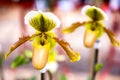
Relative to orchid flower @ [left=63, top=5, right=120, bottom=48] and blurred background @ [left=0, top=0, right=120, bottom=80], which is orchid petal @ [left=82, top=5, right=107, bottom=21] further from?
blurred background @ [left=0, top=0, right=120, bottom=80]

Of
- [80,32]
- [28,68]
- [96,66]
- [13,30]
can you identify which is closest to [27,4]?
[13,30]

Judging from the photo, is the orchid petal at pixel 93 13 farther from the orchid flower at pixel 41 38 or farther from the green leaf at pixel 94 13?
the orchid flower at pixel 41 38

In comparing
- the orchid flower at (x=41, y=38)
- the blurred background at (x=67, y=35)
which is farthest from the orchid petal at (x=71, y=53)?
the blurred background at (x=67, y=35)

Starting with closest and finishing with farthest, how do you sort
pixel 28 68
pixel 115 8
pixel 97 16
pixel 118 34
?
pixel 97 16, pixel 28 68, pixel 118 34, pixel 115 8

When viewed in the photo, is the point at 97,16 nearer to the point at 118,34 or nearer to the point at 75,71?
the point at 75,71

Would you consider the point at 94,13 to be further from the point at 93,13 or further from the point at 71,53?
the point at 71,53

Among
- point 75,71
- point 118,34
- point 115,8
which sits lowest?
point 75,71

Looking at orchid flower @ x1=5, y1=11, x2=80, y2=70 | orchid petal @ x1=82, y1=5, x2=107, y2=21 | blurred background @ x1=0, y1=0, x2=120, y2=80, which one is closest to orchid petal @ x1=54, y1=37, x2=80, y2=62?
orchid flower @ x1=5, y1=11, x2=80, y2=70
